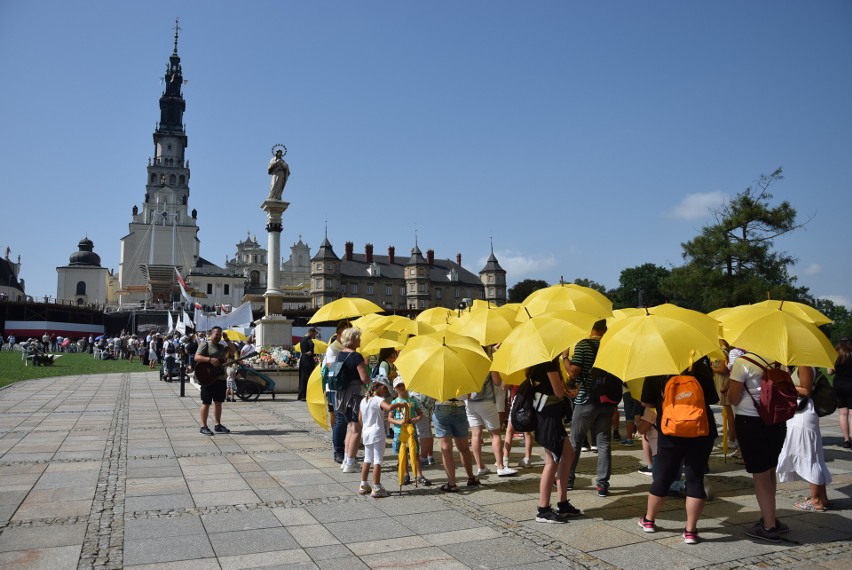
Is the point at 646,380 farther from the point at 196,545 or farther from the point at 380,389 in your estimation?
the point at 196,545

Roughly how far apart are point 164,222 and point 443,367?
393 ft

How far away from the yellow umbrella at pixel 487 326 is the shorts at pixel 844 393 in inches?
197

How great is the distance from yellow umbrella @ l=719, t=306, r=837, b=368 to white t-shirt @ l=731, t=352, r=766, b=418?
6.3 inches

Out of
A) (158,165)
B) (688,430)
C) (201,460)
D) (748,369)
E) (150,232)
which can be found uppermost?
(158,165)

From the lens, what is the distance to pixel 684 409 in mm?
5312

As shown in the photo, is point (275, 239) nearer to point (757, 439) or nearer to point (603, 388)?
point (603, 388)

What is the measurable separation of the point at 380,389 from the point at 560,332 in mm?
2251

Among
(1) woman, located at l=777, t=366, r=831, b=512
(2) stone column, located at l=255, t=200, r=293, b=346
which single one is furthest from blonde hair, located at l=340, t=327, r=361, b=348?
(2) stone column, located at l=255, t=200, r=293, b=346

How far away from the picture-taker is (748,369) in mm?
5625

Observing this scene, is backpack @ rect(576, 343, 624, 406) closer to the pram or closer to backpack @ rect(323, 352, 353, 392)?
backpack @ rect(323, 352, 353, 392)

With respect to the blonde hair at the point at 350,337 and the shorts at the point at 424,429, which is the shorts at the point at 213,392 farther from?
the blonde hair at the point at 350,337

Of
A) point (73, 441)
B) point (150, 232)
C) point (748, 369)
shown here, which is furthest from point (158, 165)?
point (748, 369)

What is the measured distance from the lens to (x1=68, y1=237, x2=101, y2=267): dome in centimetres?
10993

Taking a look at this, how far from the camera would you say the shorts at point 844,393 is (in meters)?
9.64
